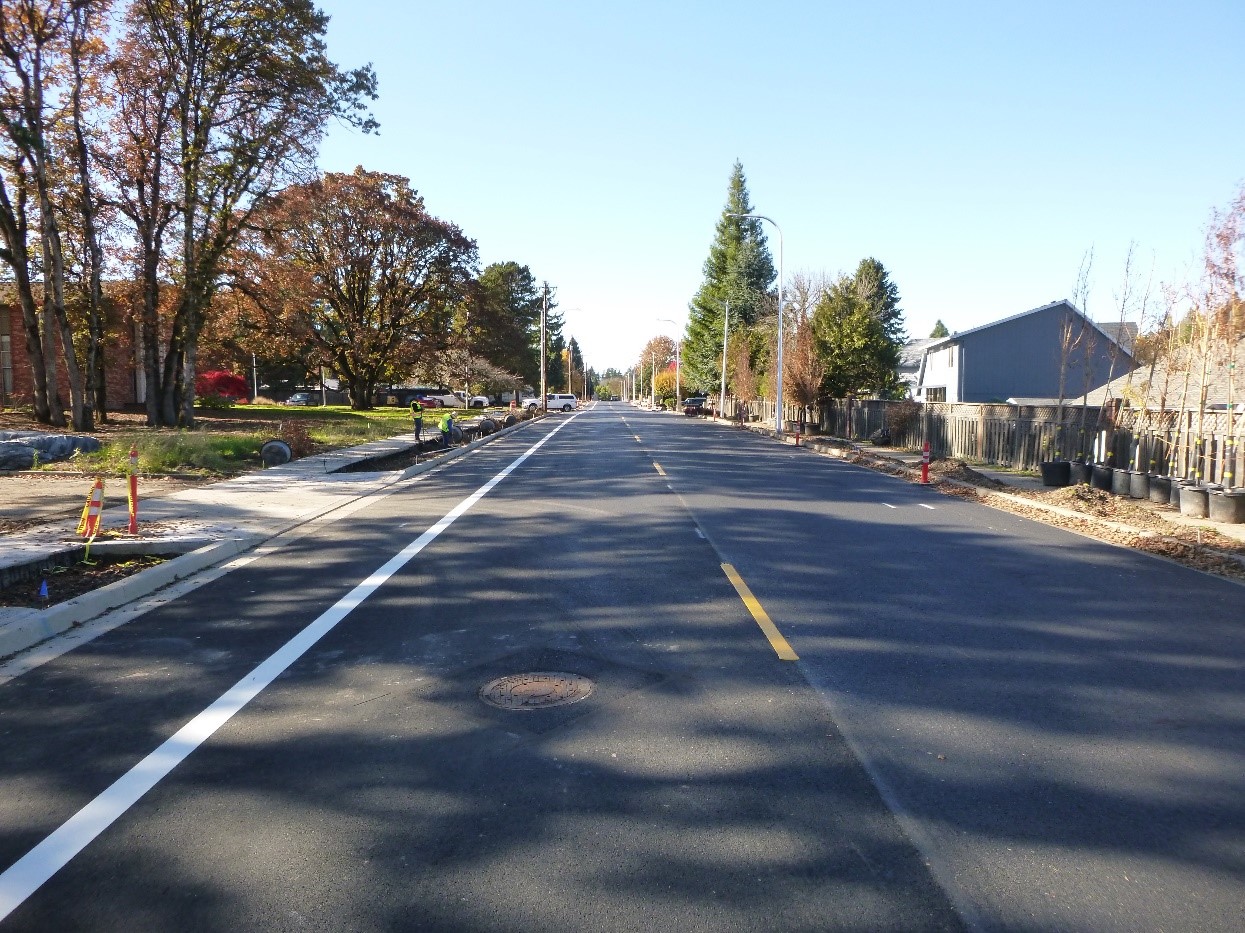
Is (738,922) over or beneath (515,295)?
beneath

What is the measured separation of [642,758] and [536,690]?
4.03 feet

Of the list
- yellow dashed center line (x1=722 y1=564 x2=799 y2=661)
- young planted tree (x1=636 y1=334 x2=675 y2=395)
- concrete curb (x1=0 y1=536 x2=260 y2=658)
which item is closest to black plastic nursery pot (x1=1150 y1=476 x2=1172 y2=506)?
yellow dashed center line (x1=722 y1=564 x2=799 y2=661)

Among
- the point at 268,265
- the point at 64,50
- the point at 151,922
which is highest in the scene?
the point at 64,50

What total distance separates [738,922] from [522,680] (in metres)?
2.89

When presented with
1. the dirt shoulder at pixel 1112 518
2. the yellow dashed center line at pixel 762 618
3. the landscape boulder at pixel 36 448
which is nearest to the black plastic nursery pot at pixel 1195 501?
the dirt shoulder at pixel 1112 518

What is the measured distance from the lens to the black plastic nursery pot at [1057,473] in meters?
17.9

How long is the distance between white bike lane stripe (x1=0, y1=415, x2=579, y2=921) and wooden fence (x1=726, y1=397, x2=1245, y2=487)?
502 inches

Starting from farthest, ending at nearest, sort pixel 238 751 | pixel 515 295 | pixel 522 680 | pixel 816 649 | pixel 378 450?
pixel 515 295, pixel 378 450, pixel 816 649, pixel 522 680, pixel 238 751

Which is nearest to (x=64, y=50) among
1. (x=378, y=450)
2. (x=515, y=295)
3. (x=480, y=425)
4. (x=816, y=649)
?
(x=378, y=450)

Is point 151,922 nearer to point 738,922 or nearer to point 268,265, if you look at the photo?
point 738,922

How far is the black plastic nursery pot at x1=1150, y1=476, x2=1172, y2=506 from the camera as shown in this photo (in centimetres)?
1487

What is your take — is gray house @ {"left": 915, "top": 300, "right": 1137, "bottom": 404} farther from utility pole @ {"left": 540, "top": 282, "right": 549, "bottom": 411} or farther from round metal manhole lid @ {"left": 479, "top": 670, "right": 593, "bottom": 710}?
round metal manhole lid @ {"left": 479, "top": 670, "right": 593, "bottom": 710}

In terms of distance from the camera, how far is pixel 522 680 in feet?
20.0

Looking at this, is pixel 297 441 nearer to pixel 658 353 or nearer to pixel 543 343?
pixel 543 343
